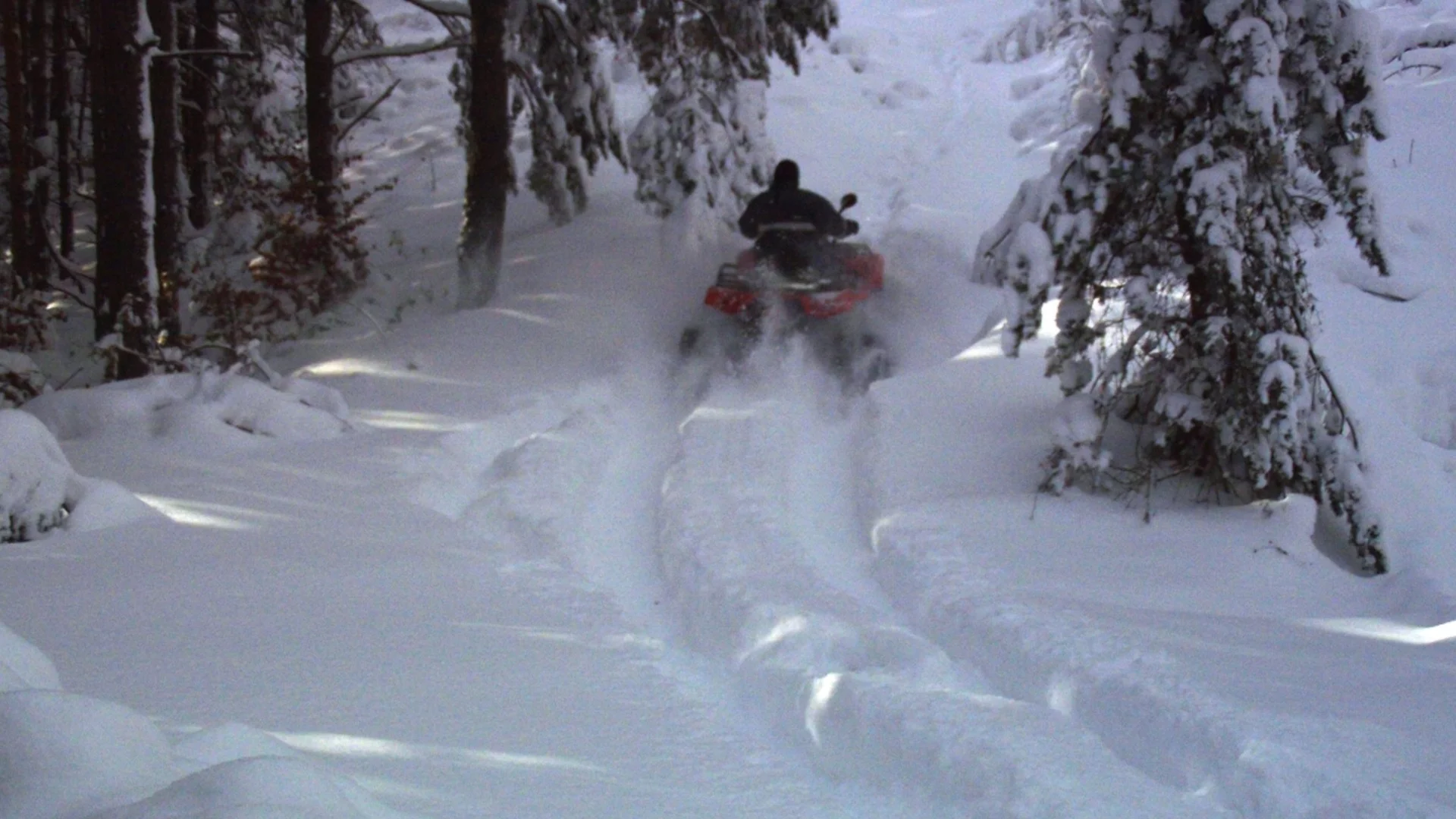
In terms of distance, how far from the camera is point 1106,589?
17.9 feet

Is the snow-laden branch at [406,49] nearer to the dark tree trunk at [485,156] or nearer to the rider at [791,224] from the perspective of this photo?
the dark tree trunk at [485,156]

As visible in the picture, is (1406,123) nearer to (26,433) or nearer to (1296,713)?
(1296,713)

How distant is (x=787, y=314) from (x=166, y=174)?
5859 millimetres

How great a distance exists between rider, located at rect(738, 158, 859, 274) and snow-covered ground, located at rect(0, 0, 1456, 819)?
1.00 meters

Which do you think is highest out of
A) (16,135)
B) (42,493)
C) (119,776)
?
(16,135)

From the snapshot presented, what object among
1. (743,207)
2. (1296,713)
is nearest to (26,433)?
(1296,713)

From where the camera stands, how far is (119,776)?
7.94 ft

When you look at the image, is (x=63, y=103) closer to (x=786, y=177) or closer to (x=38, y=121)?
(x=38, y=121)

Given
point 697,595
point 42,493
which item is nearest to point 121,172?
point 42,493

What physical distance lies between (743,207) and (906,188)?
14.7 ft

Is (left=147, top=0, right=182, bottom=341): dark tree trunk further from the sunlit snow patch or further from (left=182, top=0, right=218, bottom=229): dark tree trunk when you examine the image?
the sunlit snow patch

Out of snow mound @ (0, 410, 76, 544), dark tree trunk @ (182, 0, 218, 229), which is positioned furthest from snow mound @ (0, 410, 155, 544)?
dark tree trunk @ (182, 0, 218, 229)

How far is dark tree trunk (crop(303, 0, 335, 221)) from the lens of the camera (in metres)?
13.0

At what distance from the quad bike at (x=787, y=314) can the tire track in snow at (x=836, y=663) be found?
7.46 ft
